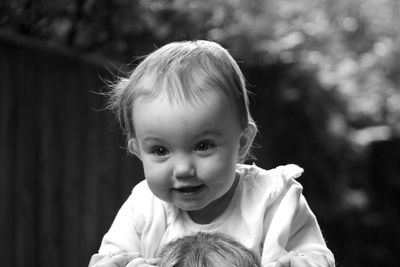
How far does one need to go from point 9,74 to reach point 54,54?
0.45 m

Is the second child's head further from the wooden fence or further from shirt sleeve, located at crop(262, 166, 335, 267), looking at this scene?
the wooden fence

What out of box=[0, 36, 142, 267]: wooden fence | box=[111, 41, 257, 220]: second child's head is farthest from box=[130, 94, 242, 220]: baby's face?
box=[0, 36, 142, 267]: wooden fence

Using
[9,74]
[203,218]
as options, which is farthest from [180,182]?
[9,74]

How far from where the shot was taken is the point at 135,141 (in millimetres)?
2904

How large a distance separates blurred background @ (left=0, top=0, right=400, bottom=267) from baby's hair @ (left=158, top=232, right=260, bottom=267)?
2.60m

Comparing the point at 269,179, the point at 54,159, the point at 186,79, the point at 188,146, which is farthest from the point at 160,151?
the point at 54,159

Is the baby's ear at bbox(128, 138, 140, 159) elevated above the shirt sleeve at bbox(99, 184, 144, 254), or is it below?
above

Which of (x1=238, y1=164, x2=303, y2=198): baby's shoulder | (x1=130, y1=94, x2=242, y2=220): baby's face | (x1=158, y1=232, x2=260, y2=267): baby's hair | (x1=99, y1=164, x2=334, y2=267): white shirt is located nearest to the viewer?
(x1=158, y1=232, x2=260, y2=267): baby's hair

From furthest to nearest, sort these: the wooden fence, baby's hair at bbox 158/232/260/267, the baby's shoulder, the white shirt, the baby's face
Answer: the wooden fence → the baby's shoulder → the white shirt → the baby's face → baby's hair at bbox 158/232/260/267

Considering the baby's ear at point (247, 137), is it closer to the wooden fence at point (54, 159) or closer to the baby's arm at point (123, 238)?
the baby's arm at point (123, 238)

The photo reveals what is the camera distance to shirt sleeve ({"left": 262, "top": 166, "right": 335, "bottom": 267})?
110 inches

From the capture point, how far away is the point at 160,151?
277 centimetres

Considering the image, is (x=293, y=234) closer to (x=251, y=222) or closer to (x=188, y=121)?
(x=251, y=222)

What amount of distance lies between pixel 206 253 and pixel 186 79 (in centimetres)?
58
